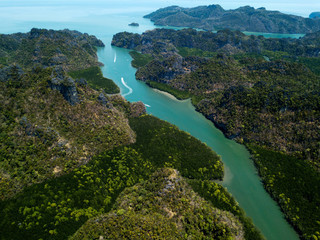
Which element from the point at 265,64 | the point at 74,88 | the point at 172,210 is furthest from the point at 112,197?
the point at 265,64

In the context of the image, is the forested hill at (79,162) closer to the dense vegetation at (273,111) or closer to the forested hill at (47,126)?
the forested hill at (47,126)

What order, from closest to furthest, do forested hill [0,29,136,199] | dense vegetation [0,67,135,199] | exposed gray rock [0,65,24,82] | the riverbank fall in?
1. the riverbank
2. dense vegetation [0,67,135,199]
3. forested hill [0,29,136,199]
4. exposed gray rock [0,65,24,82]

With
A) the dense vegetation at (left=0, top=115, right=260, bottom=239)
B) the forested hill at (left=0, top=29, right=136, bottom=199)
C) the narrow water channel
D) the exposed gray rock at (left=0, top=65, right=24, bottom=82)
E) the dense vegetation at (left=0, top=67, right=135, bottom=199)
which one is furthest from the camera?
the exposed gray rock at (left=0, top=65, right=24, bottom=82)

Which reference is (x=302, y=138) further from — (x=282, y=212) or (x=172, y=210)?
(x=172, y=210)

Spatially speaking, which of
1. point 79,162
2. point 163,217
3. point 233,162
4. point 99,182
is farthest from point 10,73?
point 233,162

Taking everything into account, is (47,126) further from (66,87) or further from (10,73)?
(10,73)

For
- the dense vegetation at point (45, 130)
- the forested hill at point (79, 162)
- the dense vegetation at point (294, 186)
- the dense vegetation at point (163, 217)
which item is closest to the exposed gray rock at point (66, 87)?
the forested hill at point (79, 162)

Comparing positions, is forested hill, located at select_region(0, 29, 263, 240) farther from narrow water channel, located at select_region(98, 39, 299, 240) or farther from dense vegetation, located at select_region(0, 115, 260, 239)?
narrow water channel, located at select_region(98, 39, 299, 240)

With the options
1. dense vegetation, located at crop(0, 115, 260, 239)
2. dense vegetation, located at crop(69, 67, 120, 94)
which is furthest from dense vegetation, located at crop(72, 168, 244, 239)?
dense vegetation, located at crop(69, 67, 120, 94)
